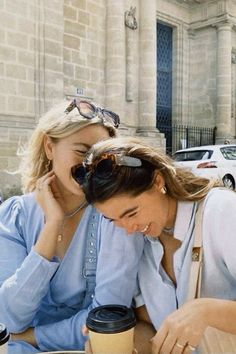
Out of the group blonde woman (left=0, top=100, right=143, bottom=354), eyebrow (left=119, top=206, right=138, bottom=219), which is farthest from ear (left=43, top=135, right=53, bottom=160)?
eyebrow (left=119, top=206, right=138, bottom=219)

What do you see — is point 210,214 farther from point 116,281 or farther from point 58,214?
point 58,214

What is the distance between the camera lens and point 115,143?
180 cm

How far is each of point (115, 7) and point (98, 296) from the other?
45.2ft

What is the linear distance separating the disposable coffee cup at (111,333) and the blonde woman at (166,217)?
145 millimetres

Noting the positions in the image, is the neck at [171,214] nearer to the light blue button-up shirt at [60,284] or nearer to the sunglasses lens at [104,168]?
the light blue button-up shirt at [60,284]

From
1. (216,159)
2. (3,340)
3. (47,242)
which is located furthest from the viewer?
(216,159)

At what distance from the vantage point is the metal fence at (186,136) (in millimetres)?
17875

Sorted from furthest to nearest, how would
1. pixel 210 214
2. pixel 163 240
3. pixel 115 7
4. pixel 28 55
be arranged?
1. pixel 115 7
2. pixel 28 55
3. pixel 163 240
4. pixel 210 214

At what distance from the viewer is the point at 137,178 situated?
5.75 ft

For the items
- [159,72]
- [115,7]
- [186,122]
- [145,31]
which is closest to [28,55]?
[115,7]

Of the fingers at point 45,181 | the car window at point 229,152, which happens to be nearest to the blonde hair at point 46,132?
the fingers at point 45,181

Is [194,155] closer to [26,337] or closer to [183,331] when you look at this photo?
[26,337]

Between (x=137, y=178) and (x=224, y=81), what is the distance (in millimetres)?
17996

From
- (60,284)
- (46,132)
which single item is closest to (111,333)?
(60,284)
